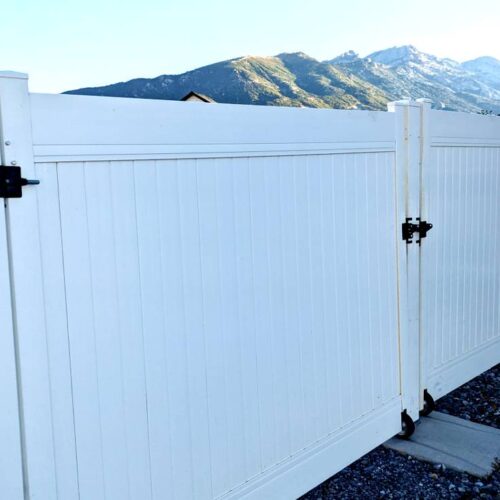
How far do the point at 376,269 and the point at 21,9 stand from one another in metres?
36.4

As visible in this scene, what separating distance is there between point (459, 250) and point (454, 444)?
4.65 feet

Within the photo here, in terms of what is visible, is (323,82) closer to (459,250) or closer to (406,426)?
(459,250)

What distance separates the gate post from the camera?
3348 mm

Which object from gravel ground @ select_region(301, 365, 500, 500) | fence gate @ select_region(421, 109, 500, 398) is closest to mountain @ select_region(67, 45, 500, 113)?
fence gate @ select_region(421, 109, 500, 398)

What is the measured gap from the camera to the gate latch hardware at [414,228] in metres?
3.40

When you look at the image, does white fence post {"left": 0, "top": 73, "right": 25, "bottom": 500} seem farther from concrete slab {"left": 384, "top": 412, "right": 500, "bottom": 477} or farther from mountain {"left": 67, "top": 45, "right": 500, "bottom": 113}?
mountain {"left": 67, "top": 45, "right": 500, "bottom": 113}

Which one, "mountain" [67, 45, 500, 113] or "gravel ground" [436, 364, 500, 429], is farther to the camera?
"mountain" [67, 45, 500, 113]

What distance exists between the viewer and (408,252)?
343 centimetres

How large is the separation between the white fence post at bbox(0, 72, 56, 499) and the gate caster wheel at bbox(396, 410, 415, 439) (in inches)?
89.6

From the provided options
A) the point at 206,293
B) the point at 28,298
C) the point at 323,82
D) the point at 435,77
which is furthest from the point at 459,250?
the point at 435,77

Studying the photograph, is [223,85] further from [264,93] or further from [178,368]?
[178,368]

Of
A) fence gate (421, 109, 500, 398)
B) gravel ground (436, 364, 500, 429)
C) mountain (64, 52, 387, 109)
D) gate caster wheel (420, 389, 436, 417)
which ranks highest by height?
Answer: mountain (64, 52, 387, 109)

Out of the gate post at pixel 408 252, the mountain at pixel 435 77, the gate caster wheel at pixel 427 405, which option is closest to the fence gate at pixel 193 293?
the gate post at pixel 408 252

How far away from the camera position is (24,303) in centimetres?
169
